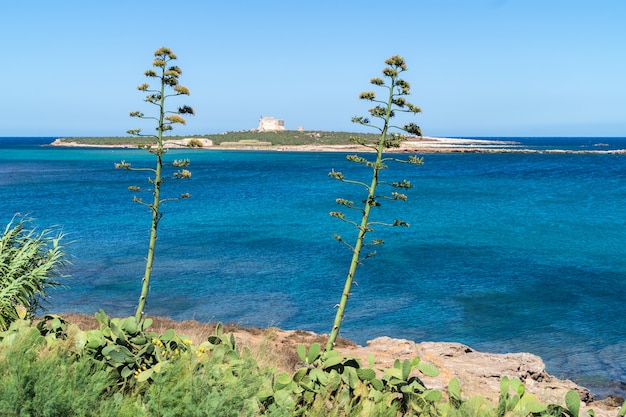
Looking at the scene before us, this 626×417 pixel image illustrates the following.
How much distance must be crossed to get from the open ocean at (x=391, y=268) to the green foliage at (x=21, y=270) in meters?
9.90

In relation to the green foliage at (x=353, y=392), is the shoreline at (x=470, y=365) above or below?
below

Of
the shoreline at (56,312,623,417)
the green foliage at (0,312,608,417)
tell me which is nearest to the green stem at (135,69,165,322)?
Answer: the shoreline at (56,312,623,417)

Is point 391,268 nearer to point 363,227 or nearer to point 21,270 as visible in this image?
point 363,227

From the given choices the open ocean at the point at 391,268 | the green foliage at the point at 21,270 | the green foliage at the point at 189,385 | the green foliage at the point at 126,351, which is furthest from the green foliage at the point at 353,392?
the open ocean at the point at 391,268

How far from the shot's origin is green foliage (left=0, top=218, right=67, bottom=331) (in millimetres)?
11147

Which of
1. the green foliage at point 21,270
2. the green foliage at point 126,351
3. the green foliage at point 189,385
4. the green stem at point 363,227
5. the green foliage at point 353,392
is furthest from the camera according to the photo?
the green stem at point 363,227

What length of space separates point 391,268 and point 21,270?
24.1 meters

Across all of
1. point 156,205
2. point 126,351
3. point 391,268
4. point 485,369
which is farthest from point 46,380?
point 391,268

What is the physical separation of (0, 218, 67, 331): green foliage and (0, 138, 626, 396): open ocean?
9901 millimetres

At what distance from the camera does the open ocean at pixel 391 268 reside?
2330 centimetres

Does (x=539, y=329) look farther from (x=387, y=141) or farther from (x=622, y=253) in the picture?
(x=622, y=253)

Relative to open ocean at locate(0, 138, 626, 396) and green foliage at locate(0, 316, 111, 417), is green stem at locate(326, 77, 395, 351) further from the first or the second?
open ocean at locate(0, 138, 626, 396)

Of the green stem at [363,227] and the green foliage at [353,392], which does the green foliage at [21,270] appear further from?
the green foliage at [353,392]

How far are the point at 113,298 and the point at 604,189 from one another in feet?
244
